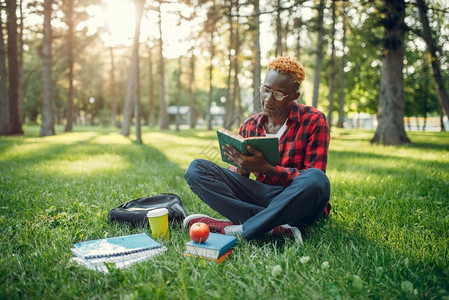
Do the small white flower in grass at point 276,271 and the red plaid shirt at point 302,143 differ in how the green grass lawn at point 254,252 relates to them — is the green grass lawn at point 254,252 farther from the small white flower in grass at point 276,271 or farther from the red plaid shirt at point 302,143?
the red plaid shirt at point 302,143

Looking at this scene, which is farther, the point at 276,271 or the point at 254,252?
the point at 254,252

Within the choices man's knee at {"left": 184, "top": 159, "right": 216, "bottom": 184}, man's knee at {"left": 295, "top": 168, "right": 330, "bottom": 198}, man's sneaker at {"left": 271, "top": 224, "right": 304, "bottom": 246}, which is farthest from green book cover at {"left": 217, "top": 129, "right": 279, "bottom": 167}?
man's sneaker at {"left": 271, "top": 224, "right": 304, "bottom": 246}

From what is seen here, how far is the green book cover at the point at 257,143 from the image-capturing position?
2.20 m

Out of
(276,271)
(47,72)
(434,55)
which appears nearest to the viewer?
(276,271)

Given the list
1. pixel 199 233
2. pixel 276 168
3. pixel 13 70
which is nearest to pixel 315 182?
pixel 276 168

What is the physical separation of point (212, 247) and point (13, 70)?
16742 mm

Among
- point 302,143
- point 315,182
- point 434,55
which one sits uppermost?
point 434,55

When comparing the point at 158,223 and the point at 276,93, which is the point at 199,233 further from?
the point at 276,93

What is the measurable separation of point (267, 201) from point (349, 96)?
34.1 meters

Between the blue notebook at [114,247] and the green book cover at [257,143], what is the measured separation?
1.01m

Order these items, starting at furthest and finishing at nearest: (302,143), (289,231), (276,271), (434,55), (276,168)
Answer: (434,55), (302,143), (289,231), (276,168), (276,271)

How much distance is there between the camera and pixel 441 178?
4812 mm

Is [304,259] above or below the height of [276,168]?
below

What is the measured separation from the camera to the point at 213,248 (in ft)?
6.90
